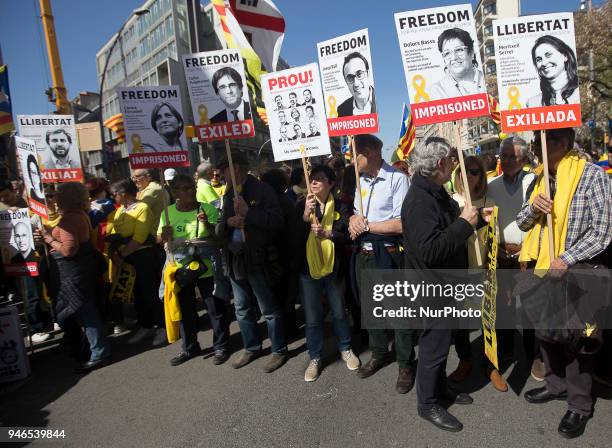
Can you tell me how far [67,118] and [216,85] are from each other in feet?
9.03

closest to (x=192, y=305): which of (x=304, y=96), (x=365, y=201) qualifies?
(x=365, y=201)

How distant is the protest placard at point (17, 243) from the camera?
4383 millimetres

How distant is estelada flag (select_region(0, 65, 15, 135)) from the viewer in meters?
5.09

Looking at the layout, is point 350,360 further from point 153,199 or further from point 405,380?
point 153,199

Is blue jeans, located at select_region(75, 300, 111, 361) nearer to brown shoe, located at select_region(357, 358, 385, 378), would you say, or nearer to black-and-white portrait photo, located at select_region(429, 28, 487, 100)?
brown shoe, located at select_region(357, 358, 385, 378)

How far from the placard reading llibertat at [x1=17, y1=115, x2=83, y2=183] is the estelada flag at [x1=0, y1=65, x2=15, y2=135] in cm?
12

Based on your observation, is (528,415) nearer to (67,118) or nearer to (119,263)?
(119,263)

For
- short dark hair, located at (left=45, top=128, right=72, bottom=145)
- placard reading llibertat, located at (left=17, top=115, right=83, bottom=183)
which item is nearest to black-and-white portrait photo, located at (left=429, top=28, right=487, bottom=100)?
placard reading llibertat, located at (left=17, top=115, right=83, bottom=183)

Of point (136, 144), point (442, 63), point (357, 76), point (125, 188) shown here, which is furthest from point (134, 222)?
point (442, 63)

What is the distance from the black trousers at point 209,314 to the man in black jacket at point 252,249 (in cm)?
32

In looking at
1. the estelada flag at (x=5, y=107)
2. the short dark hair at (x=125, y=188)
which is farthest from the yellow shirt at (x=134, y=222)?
the estelada flag at (x=5, y=107)

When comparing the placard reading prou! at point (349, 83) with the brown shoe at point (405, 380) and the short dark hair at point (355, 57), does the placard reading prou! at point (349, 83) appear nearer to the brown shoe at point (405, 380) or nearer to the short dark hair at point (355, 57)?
the short dark hair at point (355, 57)

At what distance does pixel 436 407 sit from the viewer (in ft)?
9.40

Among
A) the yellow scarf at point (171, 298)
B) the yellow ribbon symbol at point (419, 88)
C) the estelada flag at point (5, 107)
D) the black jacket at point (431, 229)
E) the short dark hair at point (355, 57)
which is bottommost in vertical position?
the yellow scarf at point (171, 298)
